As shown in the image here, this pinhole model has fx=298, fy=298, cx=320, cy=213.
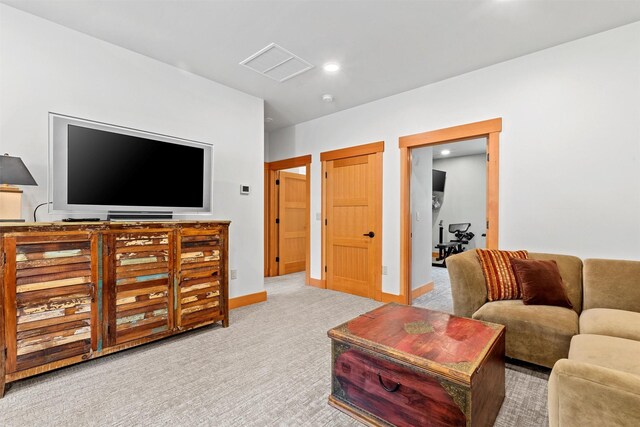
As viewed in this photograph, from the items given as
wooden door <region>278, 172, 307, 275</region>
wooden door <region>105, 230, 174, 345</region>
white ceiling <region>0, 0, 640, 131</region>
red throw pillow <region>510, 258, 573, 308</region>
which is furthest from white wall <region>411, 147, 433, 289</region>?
wooden door <region>105, 230, 174, 345</region>

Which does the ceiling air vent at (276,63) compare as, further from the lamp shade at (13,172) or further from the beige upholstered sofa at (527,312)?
the beige upholstered sofa at (527,312)

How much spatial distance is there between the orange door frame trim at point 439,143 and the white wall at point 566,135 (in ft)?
0.23

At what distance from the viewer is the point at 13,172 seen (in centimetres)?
203

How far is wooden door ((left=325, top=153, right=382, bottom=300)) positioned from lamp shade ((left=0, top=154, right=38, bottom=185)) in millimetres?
3342

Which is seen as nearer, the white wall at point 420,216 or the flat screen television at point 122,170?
the flat screen television at point 122,170

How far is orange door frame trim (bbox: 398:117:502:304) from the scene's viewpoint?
3.11 m

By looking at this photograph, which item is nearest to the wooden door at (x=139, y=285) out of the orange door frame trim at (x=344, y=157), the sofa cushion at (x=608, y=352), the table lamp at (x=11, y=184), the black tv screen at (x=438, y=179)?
the table lamp at (x=11, y=184)

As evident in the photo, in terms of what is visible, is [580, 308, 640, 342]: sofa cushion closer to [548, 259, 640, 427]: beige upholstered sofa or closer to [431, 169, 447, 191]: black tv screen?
[548, 259, 640, 427]: beige upholstered sofa

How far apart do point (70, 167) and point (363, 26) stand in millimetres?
2602

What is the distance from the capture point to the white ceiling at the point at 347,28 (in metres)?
2.21

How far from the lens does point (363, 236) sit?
166 inches

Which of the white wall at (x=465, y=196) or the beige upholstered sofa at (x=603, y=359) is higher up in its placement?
the white wall at (x=465, y=196)

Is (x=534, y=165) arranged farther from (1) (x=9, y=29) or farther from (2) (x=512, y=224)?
(1) (x=9, y=29)

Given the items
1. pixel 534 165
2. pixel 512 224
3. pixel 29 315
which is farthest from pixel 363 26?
pixel 29 315
